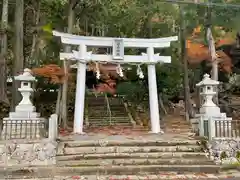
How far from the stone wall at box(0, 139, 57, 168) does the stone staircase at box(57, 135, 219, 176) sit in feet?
1.28

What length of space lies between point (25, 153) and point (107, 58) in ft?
19.0

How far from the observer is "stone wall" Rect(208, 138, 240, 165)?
9594mm

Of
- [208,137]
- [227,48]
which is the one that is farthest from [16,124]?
[227,48]

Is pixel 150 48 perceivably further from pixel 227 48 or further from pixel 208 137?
pixel 227 48

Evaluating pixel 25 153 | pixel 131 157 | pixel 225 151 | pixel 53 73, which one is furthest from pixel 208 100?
pixel 25 153

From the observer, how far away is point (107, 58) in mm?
13172

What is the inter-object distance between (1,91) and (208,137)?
962 cm

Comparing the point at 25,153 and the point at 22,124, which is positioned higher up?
the point at 22,124

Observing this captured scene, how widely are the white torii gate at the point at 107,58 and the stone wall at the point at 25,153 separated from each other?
3275mm

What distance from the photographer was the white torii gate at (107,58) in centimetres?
1257

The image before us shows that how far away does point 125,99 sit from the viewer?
20.1 m

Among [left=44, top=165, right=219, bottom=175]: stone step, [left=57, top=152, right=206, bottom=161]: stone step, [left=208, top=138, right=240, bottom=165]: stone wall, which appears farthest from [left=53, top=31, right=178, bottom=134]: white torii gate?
[left=44, top=165, right=219, bottom=175]: stone step

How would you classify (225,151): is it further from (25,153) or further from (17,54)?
(17,54)

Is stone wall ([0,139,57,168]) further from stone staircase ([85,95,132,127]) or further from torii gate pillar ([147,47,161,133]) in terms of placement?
stone staircase ([85,95,132,127])
